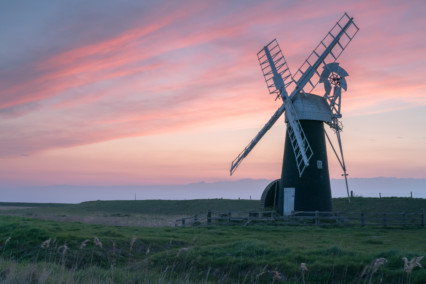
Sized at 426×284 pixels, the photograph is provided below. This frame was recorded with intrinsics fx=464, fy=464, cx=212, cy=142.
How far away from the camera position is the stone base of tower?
34062 millimetres

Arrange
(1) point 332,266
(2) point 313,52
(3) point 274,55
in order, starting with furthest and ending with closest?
(3) point 274,55, (2) point 313,52, (1) point 332,266

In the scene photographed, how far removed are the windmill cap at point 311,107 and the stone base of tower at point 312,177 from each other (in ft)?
1.44

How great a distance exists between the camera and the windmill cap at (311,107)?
34.2m

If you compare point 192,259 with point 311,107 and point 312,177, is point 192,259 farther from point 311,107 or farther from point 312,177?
point 311,107

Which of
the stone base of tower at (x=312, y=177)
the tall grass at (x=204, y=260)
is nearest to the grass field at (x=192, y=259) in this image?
the tall grass at (x=204, y=260)

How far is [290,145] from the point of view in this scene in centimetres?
3488

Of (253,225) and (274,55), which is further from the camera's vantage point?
(274,55)

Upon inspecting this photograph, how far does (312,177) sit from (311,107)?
5.21 m

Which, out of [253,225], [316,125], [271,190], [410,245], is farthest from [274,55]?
[410,245]

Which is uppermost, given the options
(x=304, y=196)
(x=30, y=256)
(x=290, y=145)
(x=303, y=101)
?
(x=303, y=101)

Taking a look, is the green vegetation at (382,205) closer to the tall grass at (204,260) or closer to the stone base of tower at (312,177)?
the stone base of tower at (312,177)

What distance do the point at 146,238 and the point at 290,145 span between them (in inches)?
658

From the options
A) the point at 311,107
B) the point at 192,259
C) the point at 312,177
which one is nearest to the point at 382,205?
the point at 312,177

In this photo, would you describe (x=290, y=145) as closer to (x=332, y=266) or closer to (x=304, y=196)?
(x=304, y=196)
